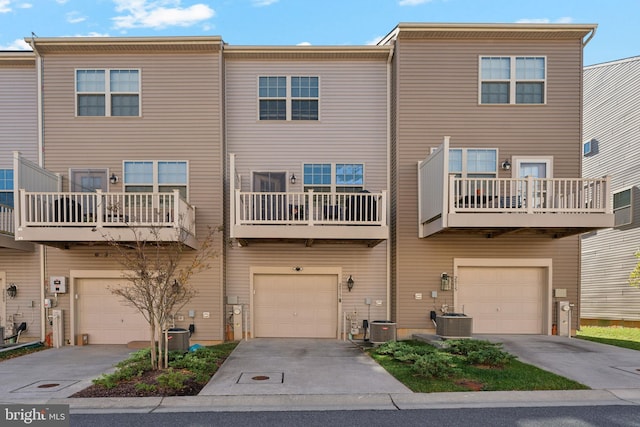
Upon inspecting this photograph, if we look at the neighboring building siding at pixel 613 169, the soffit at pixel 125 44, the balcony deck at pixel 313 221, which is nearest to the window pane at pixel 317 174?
the balcony deck at pixel 313 221

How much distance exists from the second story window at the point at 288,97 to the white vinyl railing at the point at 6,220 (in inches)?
290

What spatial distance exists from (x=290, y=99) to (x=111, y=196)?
5.57 m

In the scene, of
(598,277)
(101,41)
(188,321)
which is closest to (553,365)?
(188,321)

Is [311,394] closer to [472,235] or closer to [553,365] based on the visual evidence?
[553,365]

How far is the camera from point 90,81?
10438 millimetres

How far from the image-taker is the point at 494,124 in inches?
408

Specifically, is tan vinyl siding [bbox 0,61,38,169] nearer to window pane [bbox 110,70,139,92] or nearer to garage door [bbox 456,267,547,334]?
window pane [bbox 110,70,139,92]

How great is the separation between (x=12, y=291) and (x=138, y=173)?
190 inches

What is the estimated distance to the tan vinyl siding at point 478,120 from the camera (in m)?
10.3

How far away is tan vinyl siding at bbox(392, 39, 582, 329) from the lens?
1029 centimetres

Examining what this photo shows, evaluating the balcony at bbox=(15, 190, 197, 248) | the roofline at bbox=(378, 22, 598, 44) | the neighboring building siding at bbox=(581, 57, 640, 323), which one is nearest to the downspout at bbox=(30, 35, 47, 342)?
the balcony at bbox=(15, 190, 197, 248)

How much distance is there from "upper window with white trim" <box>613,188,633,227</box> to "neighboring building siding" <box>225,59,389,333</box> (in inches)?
416

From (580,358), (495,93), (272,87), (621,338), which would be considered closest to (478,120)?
(495,93)

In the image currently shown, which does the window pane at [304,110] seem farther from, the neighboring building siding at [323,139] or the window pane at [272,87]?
the window pane at [272,87]
